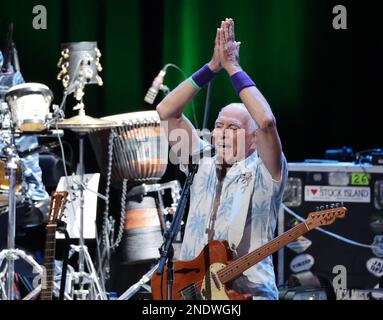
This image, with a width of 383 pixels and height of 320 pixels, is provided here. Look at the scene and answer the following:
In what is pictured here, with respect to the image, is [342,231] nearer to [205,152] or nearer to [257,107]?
[205,152]

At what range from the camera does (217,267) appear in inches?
161

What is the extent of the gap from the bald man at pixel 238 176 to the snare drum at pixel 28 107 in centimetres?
164

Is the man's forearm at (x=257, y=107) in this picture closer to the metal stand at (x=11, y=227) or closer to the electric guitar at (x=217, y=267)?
the electric guitar at (x=217, y=267)

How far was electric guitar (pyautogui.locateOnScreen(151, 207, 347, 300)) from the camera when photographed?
13.2 ft

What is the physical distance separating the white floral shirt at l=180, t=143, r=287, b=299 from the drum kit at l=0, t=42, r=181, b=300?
178cm

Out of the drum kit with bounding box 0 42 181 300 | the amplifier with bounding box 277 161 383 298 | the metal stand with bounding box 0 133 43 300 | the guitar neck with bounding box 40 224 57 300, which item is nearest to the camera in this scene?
the guitar neck with bounding box 40 224 57 300

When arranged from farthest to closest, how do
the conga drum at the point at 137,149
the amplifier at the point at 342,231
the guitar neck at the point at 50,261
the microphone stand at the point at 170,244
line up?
the conga drum at the point at 137,149 < the amplifier at the point at 342,231 < the guitar neck at the point at 50,261 < the microphone stand at the point at 170,244

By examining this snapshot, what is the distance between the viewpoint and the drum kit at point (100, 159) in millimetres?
5793

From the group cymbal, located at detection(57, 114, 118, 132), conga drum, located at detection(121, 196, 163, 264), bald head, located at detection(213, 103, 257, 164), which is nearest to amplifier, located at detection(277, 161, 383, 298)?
conga drum, located at detection(121, 196, 163, 264)

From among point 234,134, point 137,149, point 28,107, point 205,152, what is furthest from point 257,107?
point 137,149

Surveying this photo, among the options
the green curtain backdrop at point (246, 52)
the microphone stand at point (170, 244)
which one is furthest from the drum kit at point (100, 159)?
the microphone stand at point (170, 244)

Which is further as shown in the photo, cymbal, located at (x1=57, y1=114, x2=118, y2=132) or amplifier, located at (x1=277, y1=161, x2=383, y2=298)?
amplifier, located at (x1=277, y1=161, x2=383, y2=298)

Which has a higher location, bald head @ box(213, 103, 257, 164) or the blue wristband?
the blue wristband

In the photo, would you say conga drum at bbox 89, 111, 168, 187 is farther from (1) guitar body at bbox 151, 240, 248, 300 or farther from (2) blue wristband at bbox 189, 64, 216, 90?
(1) guitar body at bbox 151, 240, 248, 300
